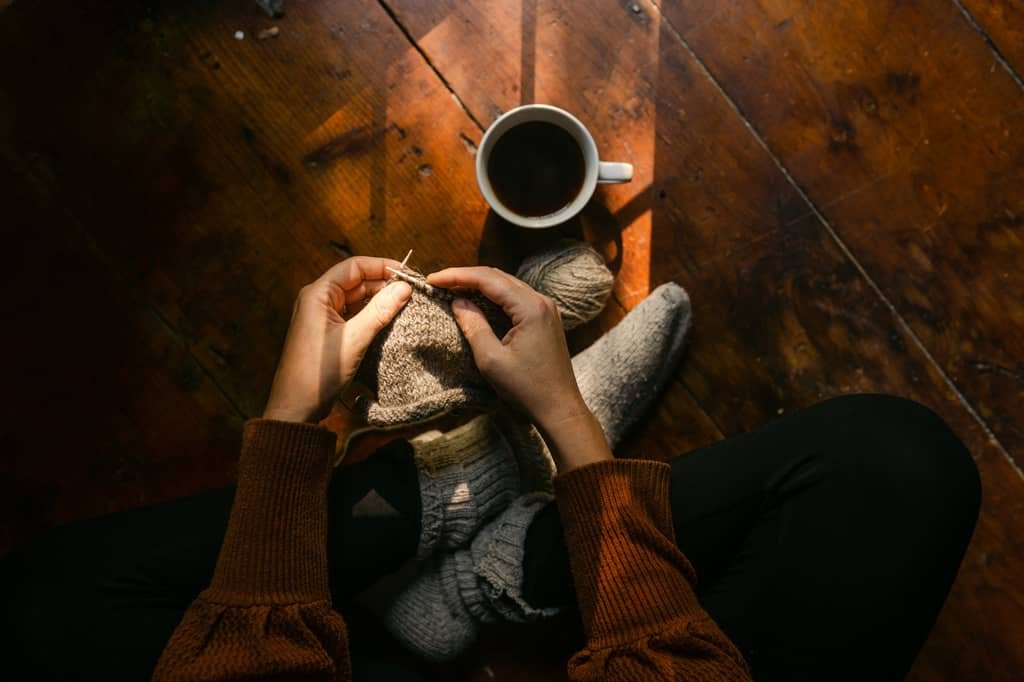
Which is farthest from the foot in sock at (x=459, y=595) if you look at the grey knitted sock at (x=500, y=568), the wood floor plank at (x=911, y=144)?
the wood floor plank at (x=911, y=144)

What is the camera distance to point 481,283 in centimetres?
70

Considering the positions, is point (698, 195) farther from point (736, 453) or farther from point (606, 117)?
point (736, 453)

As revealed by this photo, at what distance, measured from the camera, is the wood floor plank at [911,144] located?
32.2 inches

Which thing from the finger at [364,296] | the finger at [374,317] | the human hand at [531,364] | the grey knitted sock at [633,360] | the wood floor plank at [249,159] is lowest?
the grey knitted sock at [633,360]

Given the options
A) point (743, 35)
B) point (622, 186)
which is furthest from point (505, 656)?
point (743, 35)

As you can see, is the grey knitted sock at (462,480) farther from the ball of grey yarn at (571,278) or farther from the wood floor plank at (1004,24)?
the wood floor plank at (1004,24)

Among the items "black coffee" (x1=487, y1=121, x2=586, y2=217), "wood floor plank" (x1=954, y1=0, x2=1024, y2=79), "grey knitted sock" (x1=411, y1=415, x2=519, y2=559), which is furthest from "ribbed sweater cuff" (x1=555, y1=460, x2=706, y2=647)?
"wood floor plank" (x1=954, y1=0, x2=1024, y2=79)

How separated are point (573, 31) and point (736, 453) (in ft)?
1.76

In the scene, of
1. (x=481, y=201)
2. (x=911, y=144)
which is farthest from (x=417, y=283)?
(x=911, y=144)

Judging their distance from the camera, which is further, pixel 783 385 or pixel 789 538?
pixel 783 385

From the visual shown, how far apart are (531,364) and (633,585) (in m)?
0.23

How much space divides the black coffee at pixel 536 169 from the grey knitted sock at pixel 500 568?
13.4 inches

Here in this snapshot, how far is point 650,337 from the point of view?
80 cm

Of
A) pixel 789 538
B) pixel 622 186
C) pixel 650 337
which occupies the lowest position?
pixel 789 538
